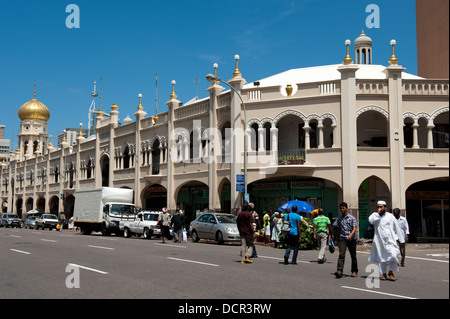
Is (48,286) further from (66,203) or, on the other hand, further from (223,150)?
(66,203)

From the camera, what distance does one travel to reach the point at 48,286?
9820 mm

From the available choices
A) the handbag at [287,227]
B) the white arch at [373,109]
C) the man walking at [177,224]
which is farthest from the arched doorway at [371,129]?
the handbag at [287,227]

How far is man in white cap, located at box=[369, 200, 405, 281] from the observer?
11.1 m

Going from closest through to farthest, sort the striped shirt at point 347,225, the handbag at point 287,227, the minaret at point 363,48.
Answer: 1. the striped shirt at point 347,225
2. the handbag at point 287,227
3. the minaret at point 363,48

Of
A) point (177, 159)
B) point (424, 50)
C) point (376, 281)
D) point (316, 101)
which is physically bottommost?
point (376, 281)

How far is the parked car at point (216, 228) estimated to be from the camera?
22.8 m

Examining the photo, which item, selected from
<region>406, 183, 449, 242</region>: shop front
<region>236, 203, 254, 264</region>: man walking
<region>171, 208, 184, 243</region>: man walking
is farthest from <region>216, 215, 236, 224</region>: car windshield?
<region>406, 183, 449, 242</region>: shop front

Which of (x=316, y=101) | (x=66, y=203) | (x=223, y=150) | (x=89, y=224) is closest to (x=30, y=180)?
(x=66, y=203)

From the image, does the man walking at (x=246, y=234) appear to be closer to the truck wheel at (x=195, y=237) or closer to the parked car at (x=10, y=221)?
the truck wheel at (x=195, y=237)

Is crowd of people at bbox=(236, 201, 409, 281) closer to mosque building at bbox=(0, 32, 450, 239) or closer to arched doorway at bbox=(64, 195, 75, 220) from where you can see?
mosque building at bbox=(0, 32, 450, 239)

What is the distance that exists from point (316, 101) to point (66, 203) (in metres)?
38.5

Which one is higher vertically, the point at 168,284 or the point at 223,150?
the point at 223,150

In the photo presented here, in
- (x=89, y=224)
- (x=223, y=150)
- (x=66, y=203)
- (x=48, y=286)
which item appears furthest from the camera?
(x=66, y=203)
